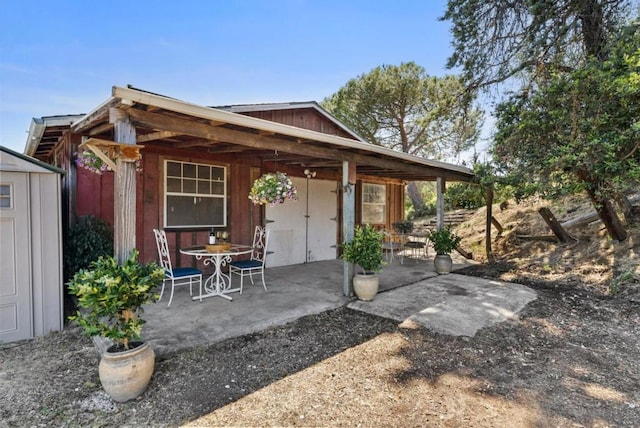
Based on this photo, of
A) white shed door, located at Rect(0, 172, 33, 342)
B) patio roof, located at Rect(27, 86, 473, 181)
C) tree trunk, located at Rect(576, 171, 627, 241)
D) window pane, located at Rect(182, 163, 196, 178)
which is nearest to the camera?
patio roof, located at Rect(27, 86, 473, 181)

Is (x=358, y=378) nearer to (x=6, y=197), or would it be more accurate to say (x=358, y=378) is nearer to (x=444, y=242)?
(x=6, y=197)

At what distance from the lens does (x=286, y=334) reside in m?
3.36

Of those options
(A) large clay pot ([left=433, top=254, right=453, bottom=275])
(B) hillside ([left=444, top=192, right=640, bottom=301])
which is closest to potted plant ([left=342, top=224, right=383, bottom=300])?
(A) large clay pot ([left=433, top=254, right=453, bottom=275])

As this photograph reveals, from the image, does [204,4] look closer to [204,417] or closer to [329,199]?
[329,199]

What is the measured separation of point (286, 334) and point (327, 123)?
19.8 ft

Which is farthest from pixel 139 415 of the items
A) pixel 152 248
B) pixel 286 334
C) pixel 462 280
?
pixel 462 280

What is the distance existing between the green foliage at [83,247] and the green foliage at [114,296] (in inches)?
79.4

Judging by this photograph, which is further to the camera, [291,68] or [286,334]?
[291,68]

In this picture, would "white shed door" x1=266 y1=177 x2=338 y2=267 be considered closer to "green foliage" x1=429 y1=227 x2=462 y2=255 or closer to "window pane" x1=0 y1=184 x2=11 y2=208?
"green foliage" x1=429 y1=227 x2=462 y2=255

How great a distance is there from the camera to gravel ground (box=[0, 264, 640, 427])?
6.84 feet

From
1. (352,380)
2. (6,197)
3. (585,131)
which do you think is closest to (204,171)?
(6,197)

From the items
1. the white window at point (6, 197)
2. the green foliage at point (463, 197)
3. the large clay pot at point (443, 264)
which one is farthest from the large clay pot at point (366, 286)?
the green foliage at point (463, 197)

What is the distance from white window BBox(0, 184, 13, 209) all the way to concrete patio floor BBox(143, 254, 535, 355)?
5.36ft

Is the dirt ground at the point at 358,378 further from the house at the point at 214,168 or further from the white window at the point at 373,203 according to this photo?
the white window at the point at 373,203
